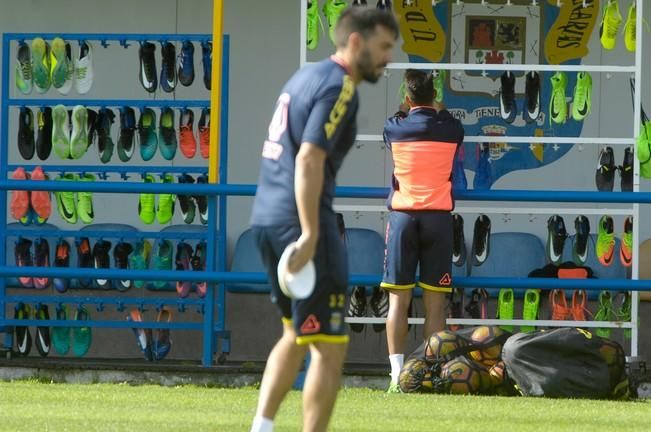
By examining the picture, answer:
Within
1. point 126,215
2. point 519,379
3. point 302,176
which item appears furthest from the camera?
point 126,215

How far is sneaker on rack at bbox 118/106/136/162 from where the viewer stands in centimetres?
1141

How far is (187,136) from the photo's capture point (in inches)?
447

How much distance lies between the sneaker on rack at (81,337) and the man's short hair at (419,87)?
3.14 metres

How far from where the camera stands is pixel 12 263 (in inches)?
472

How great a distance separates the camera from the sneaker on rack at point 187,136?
11.3 meters

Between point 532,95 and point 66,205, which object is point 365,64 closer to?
point 532,95

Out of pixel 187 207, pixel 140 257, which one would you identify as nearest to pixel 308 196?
pixel 187 207

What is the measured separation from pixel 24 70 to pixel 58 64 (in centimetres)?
27

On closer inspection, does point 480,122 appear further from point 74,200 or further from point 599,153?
point 74,200

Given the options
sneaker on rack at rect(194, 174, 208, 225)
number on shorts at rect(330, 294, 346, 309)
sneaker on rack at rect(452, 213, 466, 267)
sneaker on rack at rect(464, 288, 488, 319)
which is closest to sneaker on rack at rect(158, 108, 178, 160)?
sneaker on rack at rect(194, 174, 208, 225)

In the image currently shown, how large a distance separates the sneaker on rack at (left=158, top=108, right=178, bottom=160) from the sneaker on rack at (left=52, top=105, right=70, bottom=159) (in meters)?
0.66

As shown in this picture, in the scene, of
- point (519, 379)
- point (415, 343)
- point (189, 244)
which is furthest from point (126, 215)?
point (519, 379)

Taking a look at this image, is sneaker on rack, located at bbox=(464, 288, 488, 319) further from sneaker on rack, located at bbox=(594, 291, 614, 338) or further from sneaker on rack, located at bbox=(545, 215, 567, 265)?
sneaker on rack, located at bbox=(594, 291, 614, 338)

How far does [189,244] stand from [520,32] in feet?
9.67
